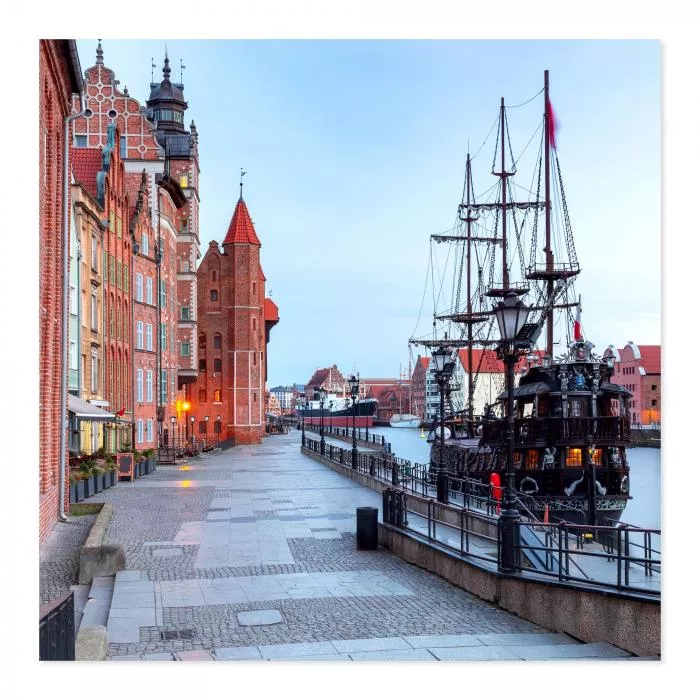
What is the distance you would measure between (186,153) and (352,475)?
37468 millimetres

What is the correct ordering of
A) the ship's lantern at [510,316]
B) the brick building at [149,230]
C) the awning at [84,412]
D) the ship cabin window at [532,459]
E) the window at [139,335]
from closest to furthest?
the ship's lantern at [510,316], the awning at [84,412], the ship cabin window at [532,459], the brick building at [149,230], the window at [139,335]

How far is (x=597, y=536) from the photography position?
21.9m

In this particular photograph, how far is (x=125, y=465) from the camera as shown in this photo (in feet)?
102

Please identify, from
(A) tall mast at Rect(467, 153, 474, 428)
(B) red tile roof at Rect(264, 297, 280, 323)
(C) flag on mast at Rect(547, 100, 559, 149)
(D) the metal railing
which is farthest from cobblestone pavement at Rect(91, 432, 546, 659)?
(B) red tile roof at Rect(264, 297, 280, 323)

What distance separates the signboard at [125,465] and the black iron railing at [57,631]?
76.3 feet

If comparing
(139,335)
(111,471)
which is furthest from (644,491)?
(111,471)

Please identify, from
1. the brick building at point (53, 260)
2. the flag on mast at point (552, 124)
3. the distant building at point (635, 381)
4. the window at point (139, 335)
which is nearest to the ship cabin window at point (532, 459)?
the distant building at point (635, 381)

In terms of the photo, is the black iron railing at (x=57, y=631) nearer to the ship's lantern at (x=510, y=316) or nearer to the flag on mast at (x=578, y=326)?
the ship's lantern at (x=510, y=316)

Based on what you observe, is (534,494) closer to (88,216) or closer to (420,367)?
(88,216)

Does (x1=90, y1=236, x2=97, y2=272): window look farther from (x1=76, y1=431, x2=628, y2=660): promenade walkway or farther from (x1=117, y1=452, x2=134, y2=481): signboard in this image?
(x1=76, y1=431, x2=628, y2=660): promenade walkway

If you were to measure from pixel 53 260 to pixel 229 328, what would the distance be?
56.6 m

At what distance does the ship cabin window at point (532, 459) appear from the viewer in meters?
31.6
